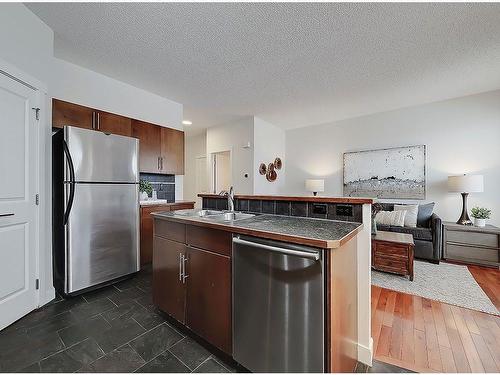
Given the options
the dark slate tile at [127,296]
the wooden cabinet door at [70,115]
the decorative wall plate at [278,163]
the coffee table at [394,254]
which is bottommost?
the dark slate tile at [127,296]

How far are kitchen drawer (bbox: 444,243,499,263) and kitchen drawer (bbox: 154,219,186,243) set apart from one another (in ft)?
13.1

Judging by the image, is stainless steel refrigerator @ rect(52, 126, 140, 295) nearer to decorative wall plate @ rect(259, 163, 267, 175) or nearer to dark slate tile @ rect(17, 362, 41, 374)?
dark slate tile @ rect(17, 362, 41, 374)

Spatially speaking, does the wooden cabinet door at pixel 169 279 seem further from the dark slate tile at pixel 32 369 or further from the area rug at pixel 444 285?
the area rug at pixel 444 285

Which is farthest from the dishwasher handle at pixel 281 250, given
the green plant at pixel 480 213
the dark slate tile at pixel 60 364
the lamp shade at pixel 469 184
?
the green plant at pixel 480 213

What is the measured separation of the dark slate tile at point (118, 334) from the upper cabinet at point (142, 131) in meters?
2.01

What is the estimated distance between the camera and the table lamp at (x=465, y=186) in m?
3.30

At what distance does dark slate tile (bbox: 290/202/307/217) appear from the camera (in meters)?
1.73

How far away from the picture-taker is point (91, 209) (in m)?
2.24

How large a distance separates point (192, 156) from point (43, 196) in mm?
4675

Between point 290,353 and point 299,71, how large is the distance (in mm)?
2900

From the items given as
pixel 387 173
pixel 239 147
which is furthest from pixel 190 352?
pixel 387 173

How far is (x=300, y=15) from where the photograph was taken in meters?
1.86

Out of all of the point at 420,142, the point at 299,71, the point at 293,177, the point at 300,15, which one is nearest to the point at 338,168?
the point at 293,177

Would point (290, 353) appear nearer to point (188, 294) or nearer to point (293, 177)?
point (188, 294)
